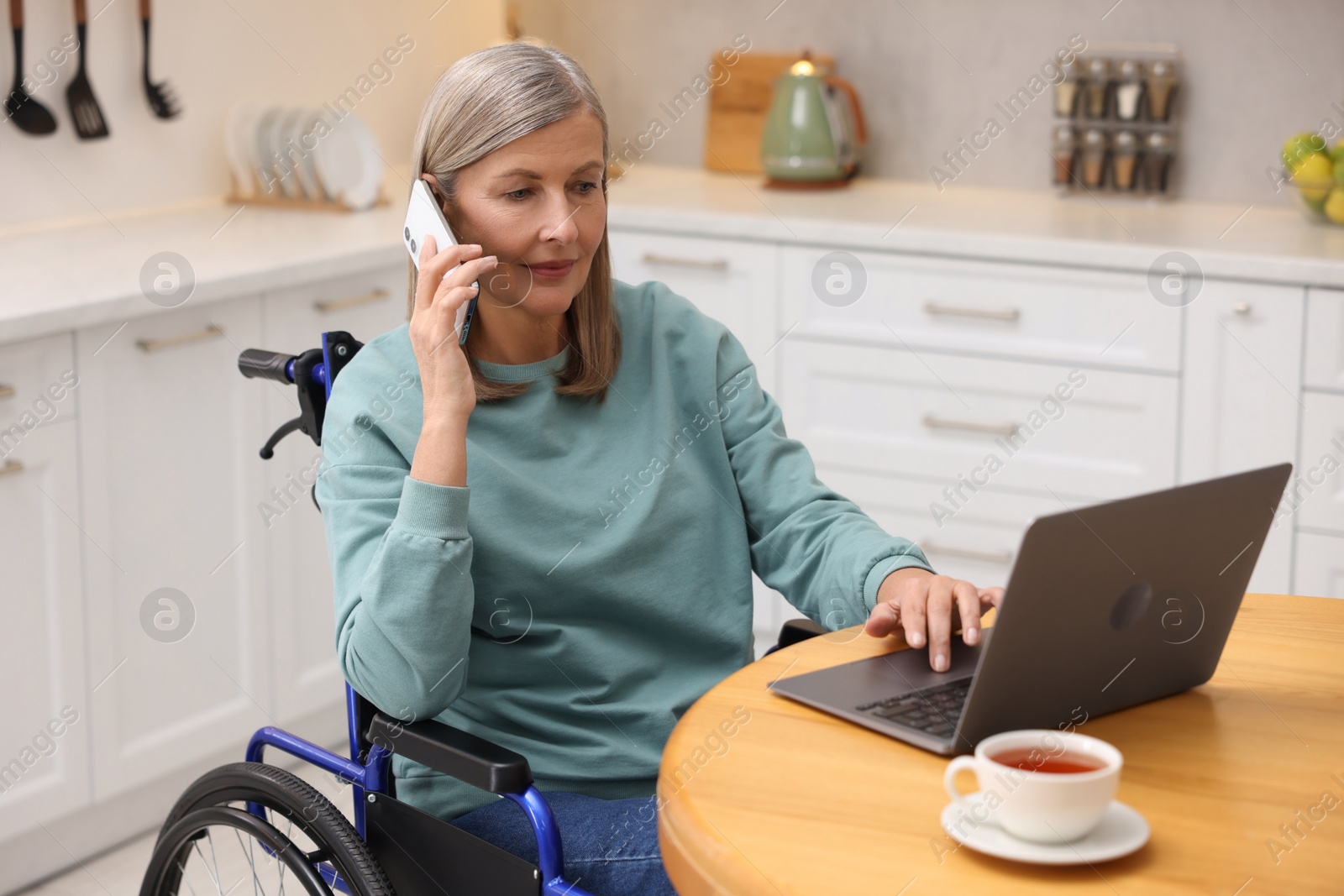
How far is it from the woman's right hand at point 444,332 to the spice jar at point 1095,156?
2216mm

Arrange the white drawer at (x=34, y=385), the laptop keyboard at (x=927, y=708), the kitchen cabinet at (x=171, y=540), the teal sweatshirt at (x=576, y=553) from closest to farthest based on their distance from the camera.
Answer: the laptop keyboard at (x=927, y=708) < the teal sweatshirt at (x=576, y=553) < the white drawer at (x=34, y=385) < the kitchen cabinet at (x=171, y=540)

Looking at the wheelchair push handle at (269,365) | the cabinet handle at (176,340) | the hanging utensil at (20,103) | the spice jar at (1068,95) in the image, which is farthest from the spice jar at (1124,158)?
the wheelchair push handle at (269,365)

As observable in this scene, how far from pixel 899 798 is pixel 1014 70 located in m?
2.67

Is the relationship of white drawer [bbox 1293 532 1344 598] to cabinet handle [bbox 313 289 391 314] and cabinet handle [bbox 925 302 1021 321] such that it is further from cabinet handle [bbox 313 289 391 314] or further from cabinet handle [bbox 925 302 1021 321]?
cabinet handle [bbox 313 289 391 314]

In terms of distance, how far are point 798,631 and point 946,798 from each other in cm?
49

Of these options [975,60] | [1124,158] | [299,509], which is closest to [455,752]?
[299,509]

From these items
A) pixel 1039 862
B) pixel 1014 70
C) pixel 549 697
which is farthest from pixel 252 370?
pixel 1014 70

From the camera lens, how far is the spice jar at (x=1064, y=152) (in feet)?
10.7

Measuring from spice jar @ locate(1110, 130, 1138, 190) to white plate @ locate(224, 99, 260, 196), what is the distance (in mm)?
1809

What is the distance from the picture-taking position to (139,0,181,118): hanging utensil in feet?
9.24

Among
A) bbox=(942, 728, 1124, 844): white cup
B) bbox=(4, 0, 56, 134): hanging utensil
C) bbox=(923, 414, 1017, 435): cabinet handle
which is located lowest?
bbox=(923, 414, 1017, 435): cabinet handle

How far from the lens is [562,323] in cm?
151

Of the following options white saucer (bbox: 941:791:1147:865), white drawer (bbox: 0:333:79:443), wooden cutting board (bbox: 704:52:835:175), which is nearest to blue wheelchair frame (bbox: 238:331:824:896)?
white saucer (bbox: 941:791:1147:865)

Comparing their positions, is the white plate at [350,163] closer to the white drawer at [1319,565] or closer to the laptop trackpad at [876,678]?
the white drawer at [1319,565]
